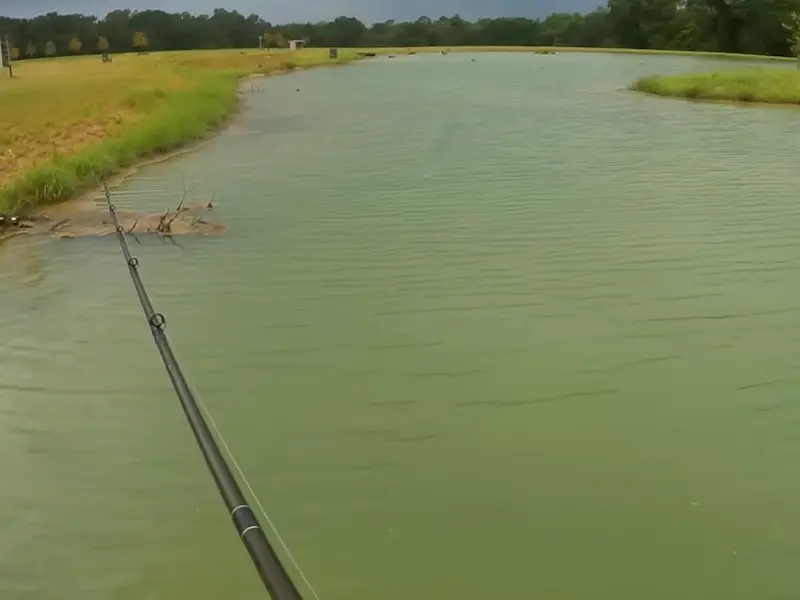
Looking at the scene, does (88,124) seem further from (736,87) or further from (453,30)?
(453,30)

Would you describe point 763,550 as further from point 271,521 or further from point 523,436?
point 271,521

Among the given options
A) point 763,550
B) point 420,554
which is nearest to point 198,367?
point 420,554

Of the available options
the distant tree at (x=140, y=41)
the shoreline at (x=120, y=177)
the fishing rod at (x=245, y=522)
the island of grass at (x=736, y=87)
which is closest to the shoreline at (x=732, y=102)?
the island of grass at (x=736, y=87)

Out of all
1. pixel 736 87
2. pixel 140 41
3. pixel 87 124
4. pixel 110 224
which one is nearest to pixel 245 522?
pixel 110 224

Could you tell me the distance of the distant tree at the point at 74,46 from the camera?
90.3 meters

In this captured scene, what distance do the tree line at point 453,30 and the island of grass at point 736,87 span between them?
102 ft

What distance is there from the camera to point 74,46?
296 ft

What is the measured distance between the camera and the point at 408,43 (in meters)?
111

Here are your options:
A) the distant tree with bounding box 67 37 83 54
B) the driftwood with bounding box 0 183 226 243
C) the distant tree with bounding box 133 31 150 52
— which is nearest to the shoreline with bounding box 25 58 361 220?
the driftwood with bounding box 0 183 226 243

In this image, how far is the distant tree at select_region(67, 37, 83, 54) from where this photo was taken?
9034 cm

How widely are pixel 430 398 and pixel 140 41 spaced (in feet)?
306

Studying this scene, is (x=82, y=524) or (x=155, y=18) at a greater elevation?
(x=155, y=18)

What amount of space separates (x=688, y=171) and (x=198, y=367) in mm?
11633

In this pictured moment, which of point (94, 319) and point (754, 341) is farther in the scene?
point (94, 319)
